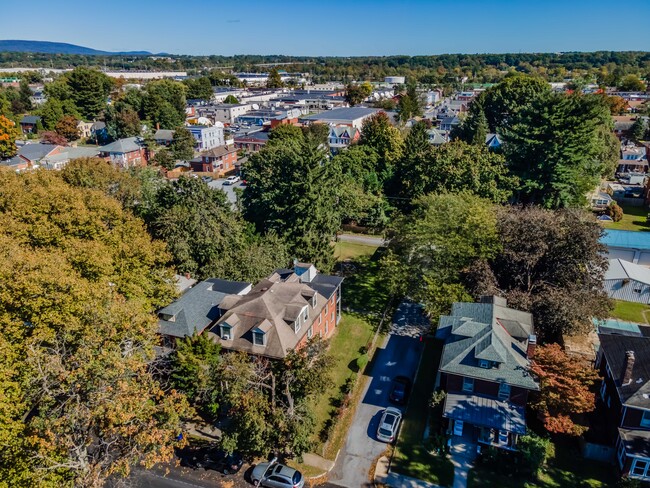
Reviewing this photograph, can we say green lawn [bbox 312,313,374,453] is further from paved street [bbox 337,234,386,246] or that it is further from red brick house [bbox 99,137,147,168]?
red brick house [bbox 99,137,147,168]

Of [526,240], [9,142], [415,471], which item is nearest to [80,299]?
[415,471]

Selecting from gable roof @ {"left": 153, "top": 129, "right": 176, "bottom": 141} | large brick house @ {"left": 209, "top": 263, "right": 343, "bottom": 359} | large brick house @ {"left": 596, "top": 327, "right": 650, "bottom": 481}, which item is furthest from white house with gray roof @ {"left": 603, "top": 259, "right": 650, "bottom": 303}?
gable roof @ {"left": 153, "top": 129, "right": 176, "bottom": 141}

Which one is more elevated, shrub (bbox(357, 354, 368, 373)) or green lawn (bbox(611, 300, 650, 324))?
green lawn (bbox(611, 300, 650, 324))

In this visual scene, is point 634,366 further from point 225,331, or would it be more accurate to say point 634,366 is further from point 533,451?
point 225,331

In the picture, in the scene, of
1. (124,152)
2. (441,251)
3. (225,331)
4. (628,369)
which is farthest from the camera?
(124,152)

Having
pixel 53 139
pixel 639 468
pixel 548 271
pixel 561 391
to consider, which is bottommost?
pixel 639 468

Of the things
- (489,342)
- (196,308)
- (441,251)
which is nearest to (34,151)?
(196,308)

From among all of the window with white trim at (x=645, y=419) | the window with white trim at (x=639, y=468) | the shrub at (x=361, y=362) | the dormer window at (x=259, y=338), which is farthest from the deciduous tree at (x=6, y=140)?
the window with white trim at (x=639, y=468)
